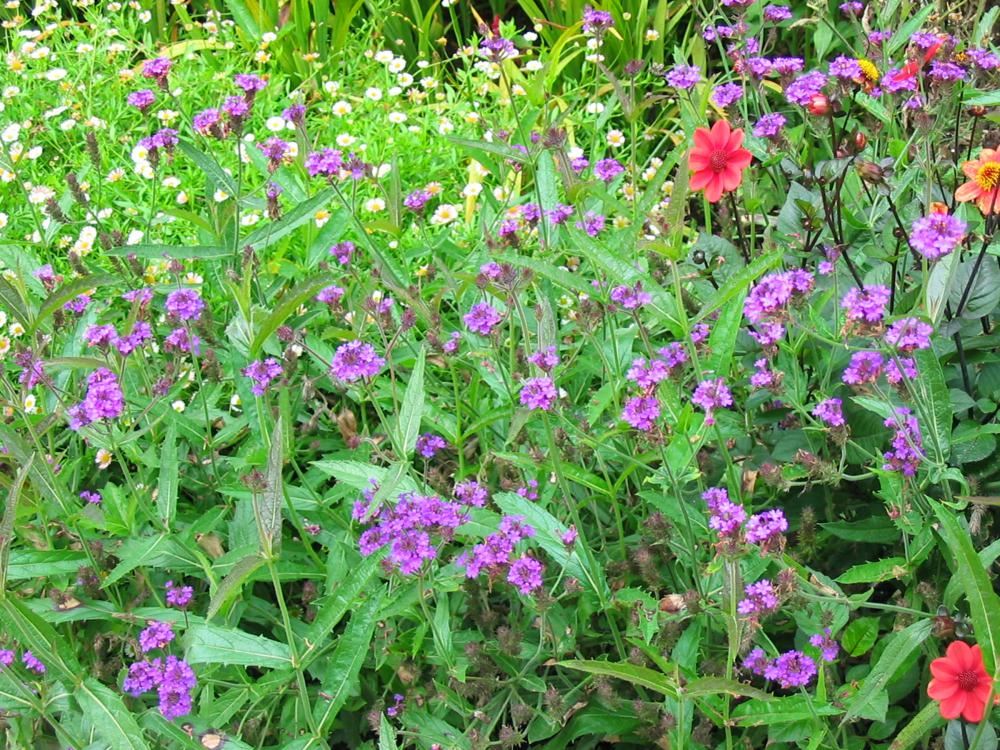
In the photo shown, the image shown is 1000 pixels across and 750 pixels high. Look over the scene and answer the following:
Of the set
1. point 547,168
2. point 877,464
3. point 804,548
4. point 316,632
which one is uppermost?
point 547,168

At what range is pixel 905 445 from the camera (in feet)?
5.91

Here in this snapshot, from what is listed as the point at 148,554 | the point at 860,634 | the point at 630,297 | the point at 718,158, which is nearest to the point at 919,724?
the point at 860,634

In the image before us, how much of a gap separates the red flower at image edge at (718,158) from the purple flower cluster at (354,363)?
0.66 m

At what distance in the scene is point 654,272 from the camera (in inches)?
96.4

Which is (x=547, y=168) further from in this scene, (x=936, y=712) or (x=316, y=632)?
(x=936, y=712)

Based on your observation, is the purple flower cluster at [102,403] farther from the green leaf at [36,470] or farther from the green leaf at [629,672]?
the green leaf at [629,672]

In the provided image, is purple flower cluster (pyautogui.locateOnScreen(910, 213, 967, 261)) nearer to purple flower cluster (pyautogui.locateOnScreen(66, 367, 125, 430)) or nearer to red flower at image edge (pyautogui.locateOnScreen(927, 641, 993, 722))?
red flower at image edge (pyautogui.locateOnScreen(927, 641, 993, 722))

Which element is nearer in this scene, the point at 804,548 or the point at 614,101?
the point at 804,548

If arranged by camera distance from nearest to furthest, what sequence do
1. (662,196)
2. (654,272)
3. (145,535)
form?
(145,535) < (654,272) < (662,196)

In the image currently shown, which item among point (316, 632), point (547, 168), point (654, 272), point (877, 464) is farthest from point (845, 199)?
point (316, 632)

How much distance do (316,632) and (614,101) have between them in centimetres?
253

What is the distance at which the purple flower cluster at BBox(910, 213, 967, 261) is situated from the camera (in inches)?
63.8

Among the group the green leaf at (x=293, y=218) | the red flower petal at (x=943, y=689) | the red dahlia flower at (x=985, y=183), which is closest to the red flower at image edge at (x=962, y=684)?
the red flower petal at (x=943, y=689)

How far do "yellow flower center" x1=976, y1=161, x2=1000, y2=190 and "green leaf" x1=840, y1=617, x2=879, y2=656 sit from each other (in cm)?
75
